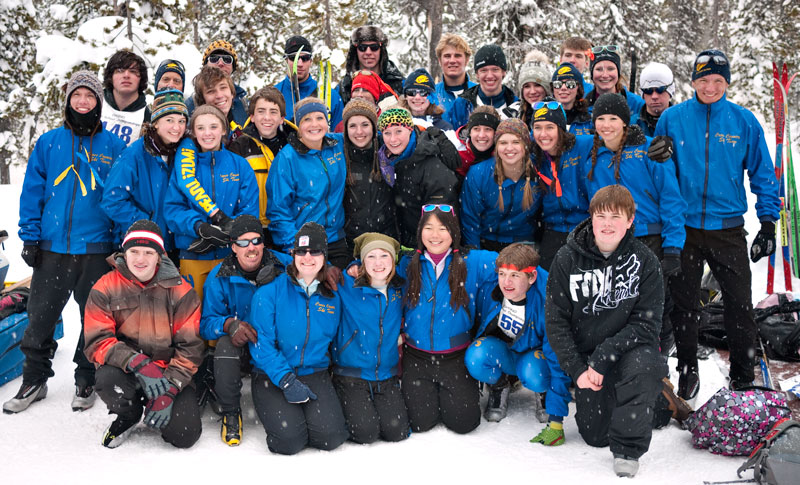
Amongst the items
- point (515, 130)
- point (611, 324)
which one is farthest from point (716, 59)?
point (611, 324)

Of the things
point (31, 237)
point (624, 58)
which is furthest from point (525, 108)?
point (624, 58)

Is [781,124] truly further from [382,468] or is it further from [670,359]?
[382,468]

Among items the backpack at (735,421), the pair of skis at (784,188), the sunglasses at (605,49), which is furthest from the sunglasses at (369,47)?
the backpack at (735,421)

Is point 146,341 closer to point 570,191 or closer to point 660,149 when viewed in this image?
point 570,191

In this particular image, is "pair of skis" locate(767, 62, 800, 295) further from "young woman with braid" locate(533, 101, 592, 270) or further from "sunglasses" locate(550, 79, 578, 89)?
"young woman with braid" locate(533, 101, 592, 270)

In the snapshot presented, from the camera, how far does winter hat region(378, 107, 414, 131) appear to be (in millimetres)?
4785

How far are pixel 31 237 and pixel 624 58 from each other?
23.4m

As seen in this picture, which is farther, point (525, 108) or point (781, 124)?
point (781, 124)

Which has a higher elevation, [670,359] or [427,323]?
[427,323]

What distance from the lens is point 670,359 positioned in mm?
5676

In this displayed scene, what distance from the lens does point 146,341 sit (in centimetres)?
410

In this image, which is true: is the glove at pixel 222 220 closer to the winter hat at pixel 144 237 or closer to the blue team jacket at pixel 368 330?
the winter hat at pixel 144 237

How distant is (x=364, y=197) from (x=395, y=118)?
0.68m

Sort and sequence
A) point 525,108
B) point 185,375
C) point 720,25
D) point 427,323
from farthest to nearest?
point 720,25 → point 525,108 → point 427,323 → point 185,375
